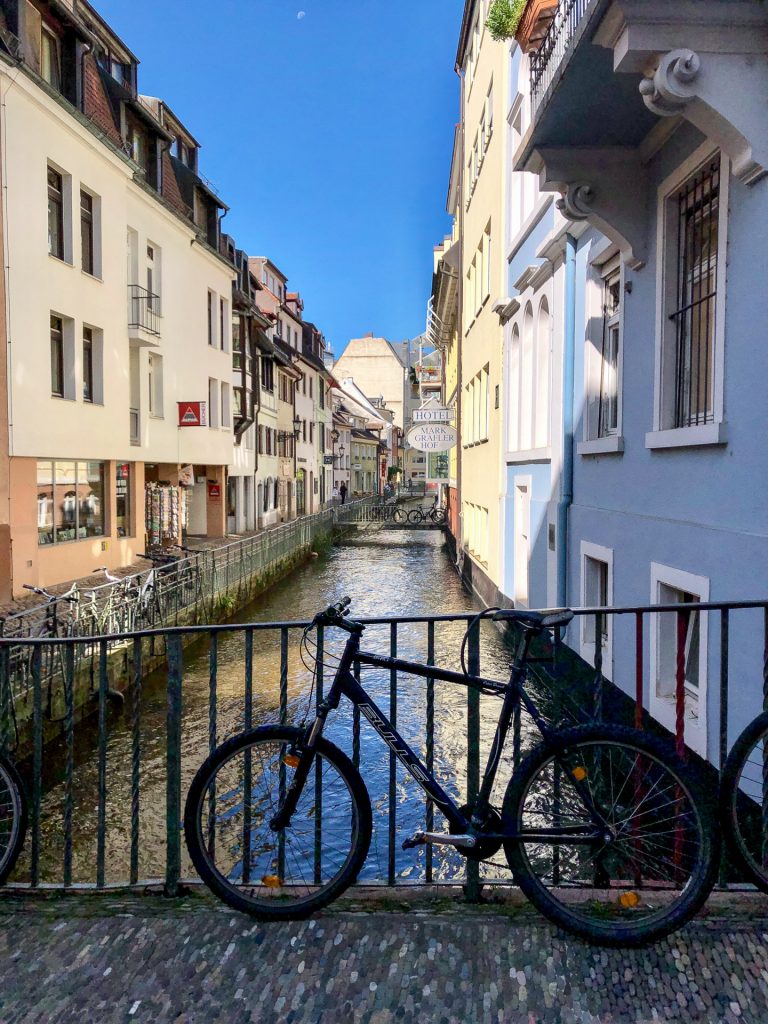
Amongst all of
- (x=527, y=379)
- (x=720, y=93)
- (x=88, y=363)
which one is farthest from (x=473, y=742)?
(x=88, y=363)

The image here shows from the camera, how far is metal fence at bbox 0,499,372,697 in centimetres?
994

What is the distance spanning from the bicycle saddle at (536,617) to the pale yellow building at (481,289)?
38.7ft

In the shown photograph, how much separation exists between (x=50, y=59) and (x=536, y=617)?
17333 mm

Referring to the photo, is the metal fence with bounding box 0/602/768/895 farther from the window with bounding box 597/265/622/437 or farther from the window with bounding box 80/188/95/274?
the window with bounding box 80/188/95/274

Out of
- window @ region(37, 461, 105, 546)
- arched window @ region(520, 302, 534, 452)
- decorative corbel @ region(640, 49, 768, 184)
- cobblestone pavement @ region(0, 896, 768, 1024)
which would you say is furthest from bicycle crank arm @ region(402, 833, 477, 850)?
window @ region(37, 461, 105, 546)

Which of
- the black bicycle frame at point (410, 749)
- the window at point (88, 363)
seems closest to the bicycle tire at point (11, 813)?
the black bicycle frame at point (410, 749)

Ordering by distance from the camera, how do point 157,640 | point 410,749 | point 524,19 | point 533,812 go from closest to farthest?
point 533,812, point 410,749, point 524,19, point 157,640

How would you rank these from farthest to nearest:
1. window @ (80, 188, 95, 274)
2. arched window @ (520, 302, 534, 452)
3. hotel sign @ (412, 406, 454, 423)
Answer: hotel sign @ (412, 406, 454, 423)
window @ (80, 188, 95, 274)
arched window @ (520, 302, 534, 452)

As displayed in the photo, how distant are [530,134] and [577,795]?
491 centimetres

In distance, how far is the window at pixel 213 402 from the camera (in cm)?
2703

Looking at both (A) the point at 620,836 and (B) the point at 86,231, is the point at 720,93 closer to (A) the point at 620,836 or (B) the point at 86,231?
(A) the point at 620,836

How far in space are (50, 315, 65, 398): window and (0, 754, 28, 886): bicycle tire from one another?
1455cm

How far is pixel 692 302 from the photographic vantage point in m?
5.92

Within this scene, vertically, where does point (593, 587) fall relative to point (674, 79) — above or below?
below
